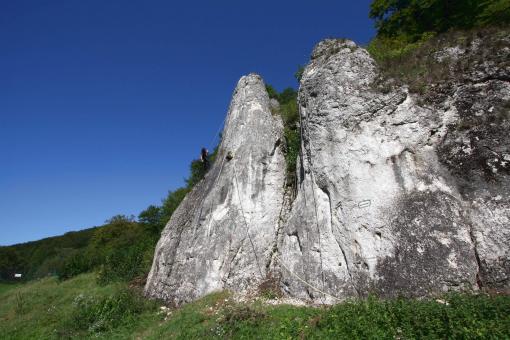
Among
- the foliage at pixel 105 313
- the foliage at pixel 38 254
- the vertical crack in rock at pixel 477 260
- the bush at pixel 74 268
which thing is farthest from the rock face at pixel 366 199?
the foliage at pixel 38 254

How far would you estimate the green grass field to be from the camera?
5.95m

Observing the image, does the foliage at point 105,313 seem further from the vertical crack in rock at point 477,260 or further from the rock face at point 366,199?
the vertical crack in rock at point 477,260

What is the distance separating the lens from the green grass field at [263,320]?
5.95 m

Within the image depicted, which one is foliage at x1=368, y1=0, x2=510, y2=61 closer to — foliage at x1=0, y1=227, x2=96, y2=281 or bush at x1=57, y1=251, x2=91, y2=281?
bush at x1=57, y1=251, x2=91, y2=281

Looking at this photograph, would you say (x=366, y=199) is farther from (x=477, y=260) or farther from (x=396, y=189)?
(x=477, y=260)

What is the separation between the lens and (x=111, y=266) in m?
20.6

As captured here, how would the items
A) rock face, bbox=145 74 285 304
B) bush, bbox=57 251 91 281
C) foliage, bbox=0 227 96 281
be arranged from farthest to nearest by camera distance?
foliage, bbox=0 227 96 281, bush, bbox=57 251 91 281, rock face, bbox=145 74 285 304

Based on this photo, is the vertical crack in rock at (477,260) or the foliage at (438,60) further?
the foliage at (438,60)

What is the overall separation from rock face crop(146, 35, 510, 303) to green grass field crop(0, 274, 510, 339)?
1.16 m

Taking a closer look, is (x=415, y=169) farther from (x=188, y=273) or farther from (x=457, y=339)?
(x=188, y=273)

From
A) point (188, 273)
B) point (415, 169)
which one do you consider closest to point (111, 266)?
point (188, 273)

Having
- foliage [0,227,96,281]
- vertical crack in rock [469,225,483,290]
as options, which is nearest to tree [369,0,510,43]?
Answer: vertical crack in rock [469,225,483,290]

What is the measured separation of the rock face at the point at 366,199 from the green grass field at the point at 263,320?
116cm

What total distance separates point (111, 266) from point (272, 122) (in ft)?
46.1
